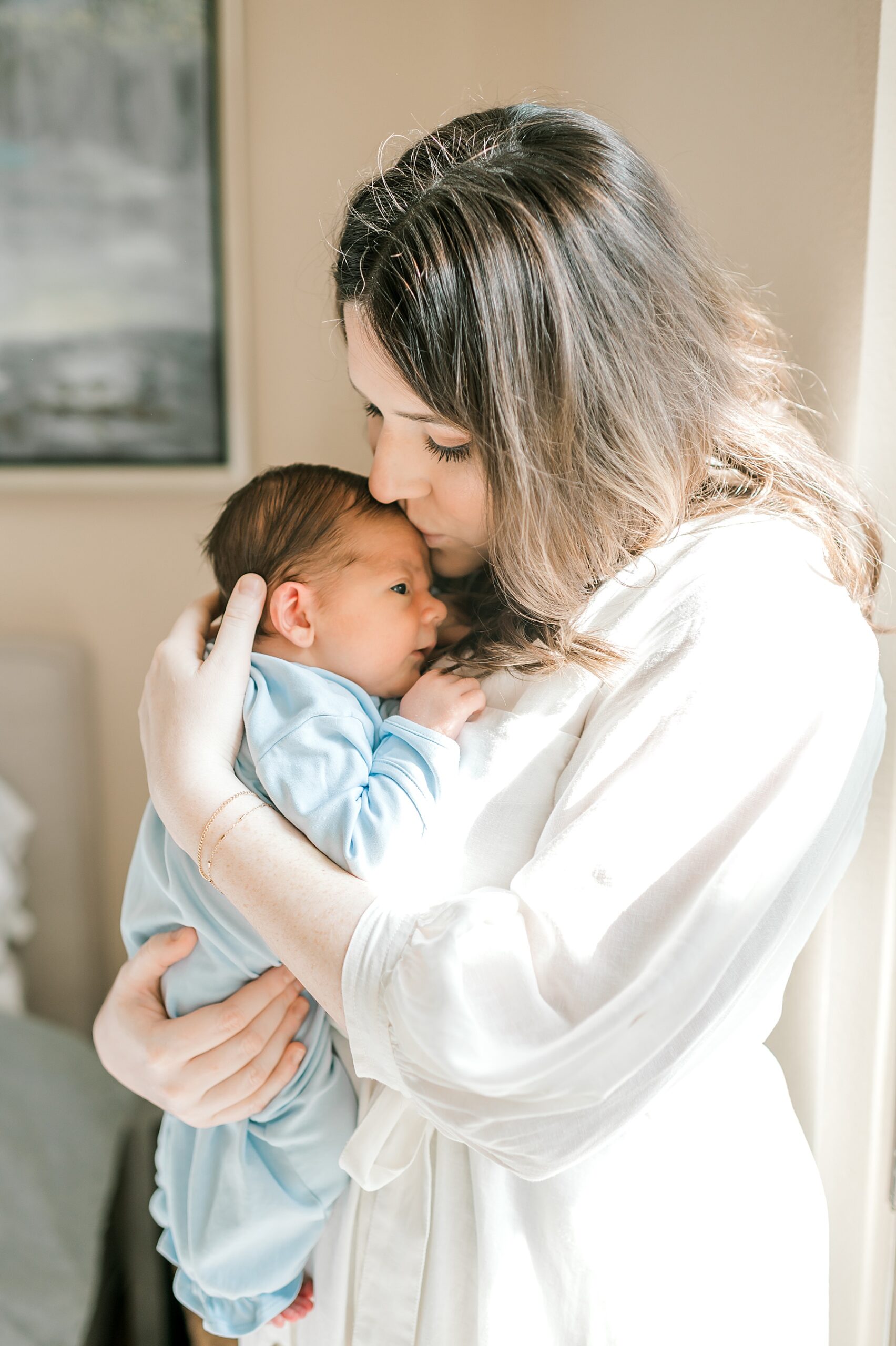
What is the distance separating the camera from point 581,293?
2.47ft

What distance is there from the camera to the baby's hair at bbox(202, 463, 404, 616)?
981 mm

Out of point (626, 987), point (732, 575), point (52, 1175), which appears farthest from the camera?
point (52, 1175)

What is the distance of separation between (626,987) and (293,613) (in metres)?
0.52

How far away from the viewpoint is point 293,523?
996mm

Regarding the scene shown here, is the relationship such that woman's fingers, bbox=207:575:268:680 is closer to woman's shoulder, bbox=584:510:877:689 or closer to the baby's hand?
the baby's hand

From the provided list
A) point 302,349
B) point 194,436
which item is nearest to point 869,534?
point 302,349

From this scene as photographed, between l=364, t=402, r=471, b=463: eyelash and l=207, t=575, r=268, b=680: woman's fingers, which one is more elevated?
l=364, t=402, r=471, b=463: eyelash

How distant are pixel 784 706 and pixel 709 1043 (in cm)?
26

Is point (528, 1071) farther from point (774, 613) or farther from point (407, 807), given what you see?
point (774, 613)

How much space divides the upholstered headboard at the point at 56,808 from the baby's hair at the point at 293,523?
0.86 m

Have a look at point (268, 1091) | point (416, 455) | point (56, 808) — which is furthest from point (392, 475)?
point (56, 808)

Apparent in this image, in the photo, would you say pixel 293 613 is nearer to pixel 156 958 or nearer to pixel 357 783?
pixel 357 783

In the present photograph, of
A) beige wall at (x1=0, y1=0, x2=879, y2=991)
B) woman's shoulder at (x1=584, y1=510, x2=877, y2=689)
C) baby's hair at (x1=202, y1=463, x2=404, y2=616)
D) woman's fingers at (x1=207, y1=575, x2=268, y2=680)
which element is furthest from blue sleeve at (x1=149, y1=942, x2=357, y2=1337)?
beige wall at (x1=0, y1=0, x2=879, y2=991)

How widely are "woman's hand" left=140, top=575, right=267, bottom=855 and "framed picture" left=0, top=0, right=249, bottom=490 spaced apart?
78cm
